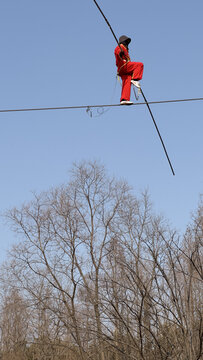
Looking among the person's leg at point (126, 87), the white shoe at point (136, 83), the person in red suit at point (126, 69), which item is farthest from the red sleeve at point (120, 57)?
the white shoe at point (136, 83)

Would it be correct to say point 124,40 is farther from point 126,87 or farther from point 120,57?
point 126,87

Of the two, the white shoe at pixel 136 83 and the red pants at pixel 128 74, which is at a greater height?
the red pants at pixel 128 74

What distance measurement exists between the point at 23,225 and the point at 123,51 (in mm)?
15208

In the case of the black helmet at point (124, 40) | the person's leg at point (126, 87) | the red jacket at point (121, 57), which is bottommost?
the person's leg at point (126, 87)

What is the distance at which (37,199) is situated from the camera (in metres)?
21.5

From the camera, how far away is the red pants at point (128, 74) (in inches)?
273

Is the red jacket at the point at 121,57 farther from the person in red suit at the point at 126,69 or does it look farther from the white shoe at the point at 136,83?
the white shoe at the point at 136,83

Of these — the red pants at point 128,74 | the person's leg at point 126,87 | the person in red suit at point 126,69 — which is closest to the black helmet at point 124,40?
the person in red suit at point 126,69

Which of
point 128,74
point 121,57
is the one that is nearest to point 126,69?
point 128,74

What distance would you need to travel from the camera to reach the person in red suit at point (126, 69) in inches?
270

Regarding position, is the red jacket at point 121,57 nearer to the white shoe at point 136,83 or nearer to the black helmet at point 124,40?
the black helmet at point 124,40

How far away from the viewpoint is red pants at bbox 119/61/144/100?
6.93 meters

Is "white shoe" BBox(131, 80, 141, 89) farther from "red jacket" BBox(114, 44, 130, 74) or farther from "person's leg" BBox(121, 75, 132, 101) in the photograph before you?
"red jacket" BBox(114, 44, 130, 74)

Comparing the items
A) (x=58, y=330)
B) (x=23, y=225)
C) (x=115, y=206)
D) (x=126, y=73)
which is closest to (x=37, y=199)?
(x=23, y=225)
